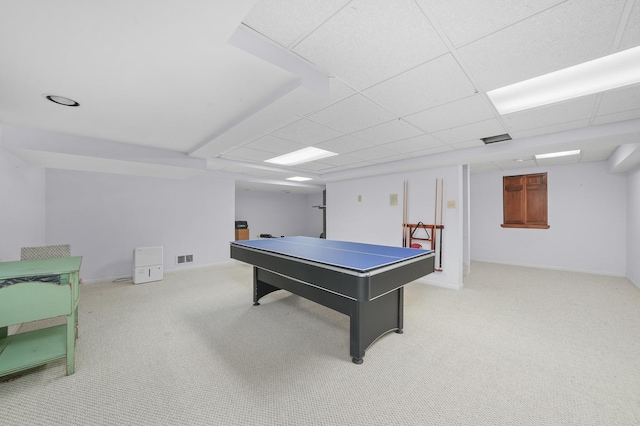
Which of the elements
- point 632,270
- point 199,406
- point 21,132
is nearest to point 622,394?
point 199,406

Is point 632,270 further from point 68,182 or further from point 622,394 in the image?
point 68,182

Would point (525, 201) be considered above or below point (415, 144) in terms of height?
below

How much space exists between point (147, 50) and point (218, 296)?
3398 millimetres

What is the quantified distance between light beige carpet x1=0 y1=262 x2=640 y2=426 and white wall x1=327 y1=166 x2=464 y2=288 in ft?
3.63

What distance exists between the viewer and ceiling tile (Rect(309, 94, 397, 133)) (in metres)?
2.50

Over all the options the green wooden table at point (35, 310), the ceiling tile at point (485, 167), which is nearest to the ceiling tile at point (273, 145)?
the green wooden table at point (35, 310)

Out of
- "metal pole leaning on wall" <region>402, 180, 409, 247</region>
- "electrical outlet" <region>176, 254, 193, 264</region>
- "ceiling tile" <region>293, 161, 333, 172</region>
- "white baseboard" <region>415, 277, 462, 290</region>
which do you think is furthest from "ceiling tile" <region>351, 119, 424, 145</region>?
"electrical outlet" <region>176, 254, 193, 264</region>

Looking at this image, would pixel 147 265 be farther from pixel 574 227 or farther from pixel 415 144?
pixel 574 227

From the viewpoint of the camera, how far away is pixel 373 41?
161 cm

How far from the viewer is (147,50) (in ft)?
5.32

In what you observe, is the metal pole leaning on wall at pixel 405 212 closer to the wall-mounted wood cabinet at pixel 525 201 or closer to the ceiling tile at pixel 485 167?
the ceiling tile at pixel 485 167

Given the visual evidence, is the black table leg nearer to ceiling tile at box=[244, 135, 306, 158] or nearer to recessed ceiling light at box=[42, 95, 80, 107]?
ceiling tile at box=[244, 135, 306, 158]

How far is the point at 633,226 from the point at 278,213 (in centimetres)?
941

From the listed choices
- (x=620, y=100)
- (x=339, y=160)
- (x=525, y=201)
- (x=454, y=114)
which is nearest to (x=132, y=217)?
(x=339, y=160)
